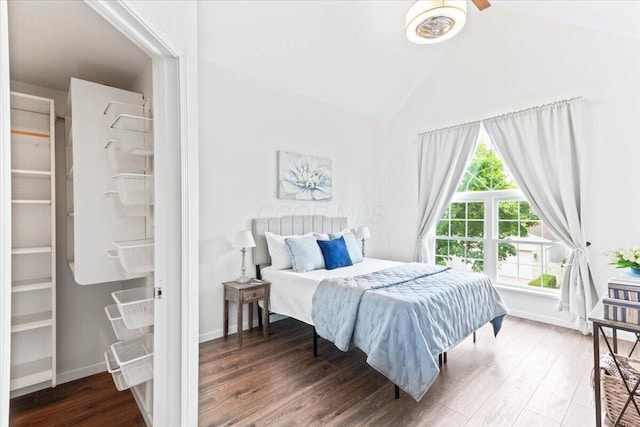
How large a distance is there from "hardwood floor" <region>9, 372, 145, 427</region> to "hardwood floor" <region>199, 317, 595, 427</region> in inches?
19.3

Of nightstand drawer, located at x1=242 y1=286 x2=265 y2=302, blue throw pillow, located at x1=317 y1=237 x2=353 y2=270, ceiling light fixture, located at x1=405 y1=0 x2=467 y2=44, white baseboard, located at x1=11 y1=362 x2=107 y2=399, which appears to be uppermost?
ceiling light fixture, located at x1=405 y1=0 x2=467 y2=44

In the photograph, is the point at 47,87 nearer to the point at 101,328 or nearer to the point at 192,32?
the point at 192,32

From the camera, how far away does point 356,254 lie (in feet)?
12.6

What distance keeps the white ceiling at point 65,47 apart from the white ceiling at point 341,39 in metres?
1.03

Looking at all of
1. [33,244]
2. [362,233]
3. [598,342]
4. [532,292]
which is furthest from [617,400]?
[33,244]

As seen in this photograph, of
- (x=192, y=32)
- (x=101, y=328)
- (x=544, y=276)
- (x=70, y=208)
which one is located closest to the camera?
(x=192, y=32)

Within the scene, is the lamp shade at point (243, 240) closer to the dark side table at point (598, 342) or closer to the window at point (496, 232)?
the dark side table at point (598, 342)

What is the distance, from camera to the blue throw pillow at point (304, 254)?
328 cm

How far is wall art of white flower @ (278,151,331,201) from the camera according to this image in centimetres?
382

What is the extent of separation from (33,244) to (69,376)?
1.04m

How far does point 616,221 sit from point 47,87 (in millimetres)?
5257

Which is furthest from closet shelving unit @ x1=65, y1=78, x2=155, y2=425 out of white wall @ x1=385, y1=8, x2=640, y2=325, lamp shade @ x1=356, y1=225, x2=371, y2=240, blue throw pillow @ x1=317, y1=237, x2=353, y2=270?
white wall @ x1=385, y1=8, x2=640, y2=325

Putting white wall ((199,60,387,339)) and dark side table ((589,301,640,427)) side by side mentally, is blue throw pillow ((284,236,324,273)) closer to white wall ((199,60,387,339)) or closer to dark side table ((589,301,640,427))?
white wall ((199,60,387,339))

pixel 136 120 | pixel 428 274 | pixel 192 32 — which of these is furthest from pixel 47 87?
pixel 428 274
